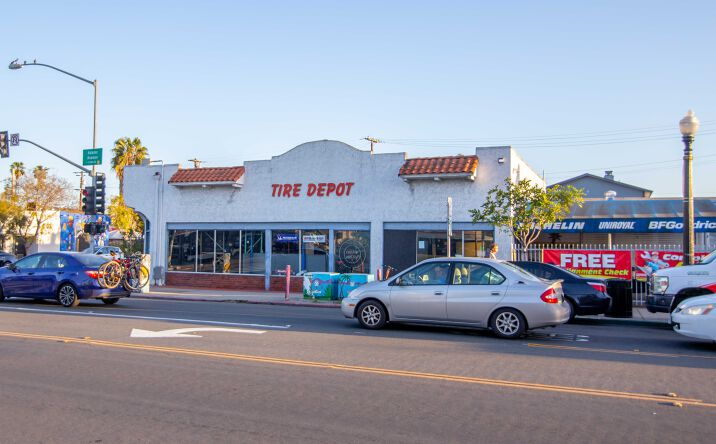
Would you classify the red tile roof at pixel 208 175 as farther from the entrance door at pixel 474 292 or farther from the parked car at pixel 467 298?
the entrance door at pixel 474 292

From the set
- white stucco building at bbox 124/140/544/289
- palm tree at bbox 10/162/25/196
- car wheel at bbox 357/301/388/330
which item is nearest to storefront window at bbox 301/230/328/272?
white stucco building at bbox 124/140/544/289

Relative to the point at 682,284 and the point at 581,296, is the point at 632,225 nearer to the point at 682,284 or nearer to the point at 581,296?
the point at 581,296

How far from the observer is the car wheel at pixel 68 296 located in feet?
56.3

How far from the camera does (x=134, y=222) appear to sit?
5262 centimetres

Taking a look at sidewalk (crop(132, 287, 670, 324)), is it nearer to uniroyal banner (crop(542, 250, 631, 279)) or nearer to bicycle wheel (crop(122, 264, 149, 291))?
uniroyal banner (crop(542, 250, 631, 279))

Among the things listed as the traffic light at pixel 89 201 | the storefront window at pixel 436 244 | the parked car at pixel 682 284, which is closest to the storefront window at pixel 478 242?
the storefront window at pixel 436 244

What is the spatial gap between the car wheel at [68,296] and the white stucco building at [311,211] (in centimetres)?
992

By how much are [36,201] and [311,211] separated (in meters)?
31.4

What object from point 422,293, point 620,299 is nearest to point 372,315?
point 422,293

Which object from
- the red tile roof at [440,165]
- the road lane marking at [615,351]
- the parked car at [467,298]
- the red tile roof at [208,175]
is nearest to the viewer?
the road lane marking at [615,351]

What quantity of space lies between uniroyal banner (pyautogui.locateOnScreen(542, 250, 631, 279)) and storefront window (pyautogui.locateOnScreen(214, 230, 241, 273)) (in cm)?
1281

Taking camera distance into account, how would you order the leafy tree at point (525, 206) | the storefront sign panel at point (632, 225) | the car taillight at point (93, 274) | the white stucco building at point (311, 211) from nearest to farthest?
the car taillight at point (93, 274) → the leafy tree at point (525, 206) → the white stucco building at point (311, 211) → the storefront sign panel at point (632, 225)

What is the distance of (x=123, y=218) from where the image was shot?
168ft

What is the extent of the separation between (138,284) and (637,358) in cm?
1354
